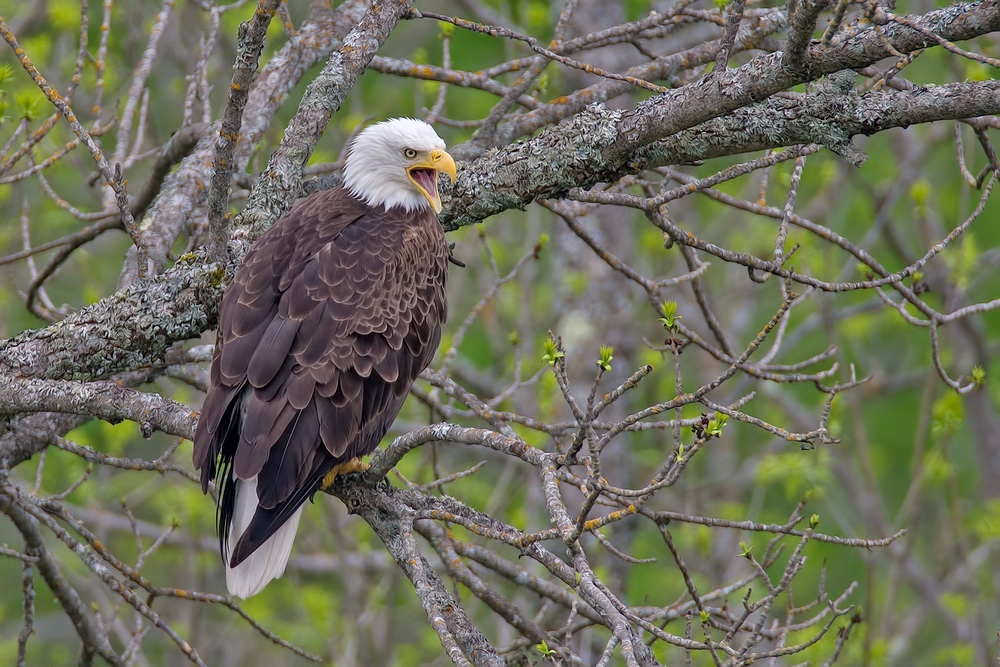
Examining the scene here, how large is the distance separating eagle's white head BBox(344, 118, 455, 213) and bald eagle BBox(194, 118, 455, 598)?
3cm

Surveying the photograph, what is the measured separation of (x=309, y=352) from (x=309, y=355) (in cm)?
1

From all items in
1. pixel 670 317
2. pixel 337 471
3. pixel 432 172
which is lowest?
pixel 337 471

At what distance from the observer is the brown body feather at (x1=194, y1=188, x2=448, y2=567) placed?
3436mm

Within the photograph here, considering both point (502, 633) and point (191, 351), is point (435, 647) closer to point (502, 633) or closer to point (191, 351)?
point (502, 633)

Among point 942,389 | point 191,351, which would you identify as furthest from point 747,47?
point 942,389

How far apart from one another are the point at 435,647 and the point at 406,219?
4.93 m

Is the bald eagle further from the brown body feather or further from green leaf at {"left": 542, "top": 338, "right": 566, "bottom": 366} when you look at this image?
green leaf at {"left": 542, "top": 338, "right": 566, "bottom": 366}

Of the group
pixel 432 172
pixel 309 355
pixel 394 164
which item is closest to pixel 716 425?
pixel 309 355

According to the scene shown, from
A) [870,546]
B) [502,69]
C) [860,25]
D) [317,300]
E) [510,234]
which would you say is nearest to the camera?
[860,25]

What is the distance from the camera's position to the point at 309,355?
355cm

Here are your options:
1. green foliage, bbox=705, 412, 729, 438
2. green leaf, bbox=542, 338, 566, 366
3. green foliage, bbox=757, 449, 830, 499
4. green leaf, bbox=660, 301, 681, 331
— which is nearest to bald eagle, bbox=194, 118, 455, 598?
green leaf, bbox=542, 338, 566, 366

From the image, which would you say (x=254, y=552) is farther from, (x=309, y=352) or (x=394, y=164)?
(x=394, y=164)

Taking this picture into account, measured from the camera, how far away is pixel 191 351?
3.98m

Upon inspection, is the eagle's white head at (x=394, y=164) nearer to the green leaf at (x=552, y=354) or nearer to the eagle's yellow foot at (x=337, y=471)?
the eagle's yellow foot at (x=337, y=471)
